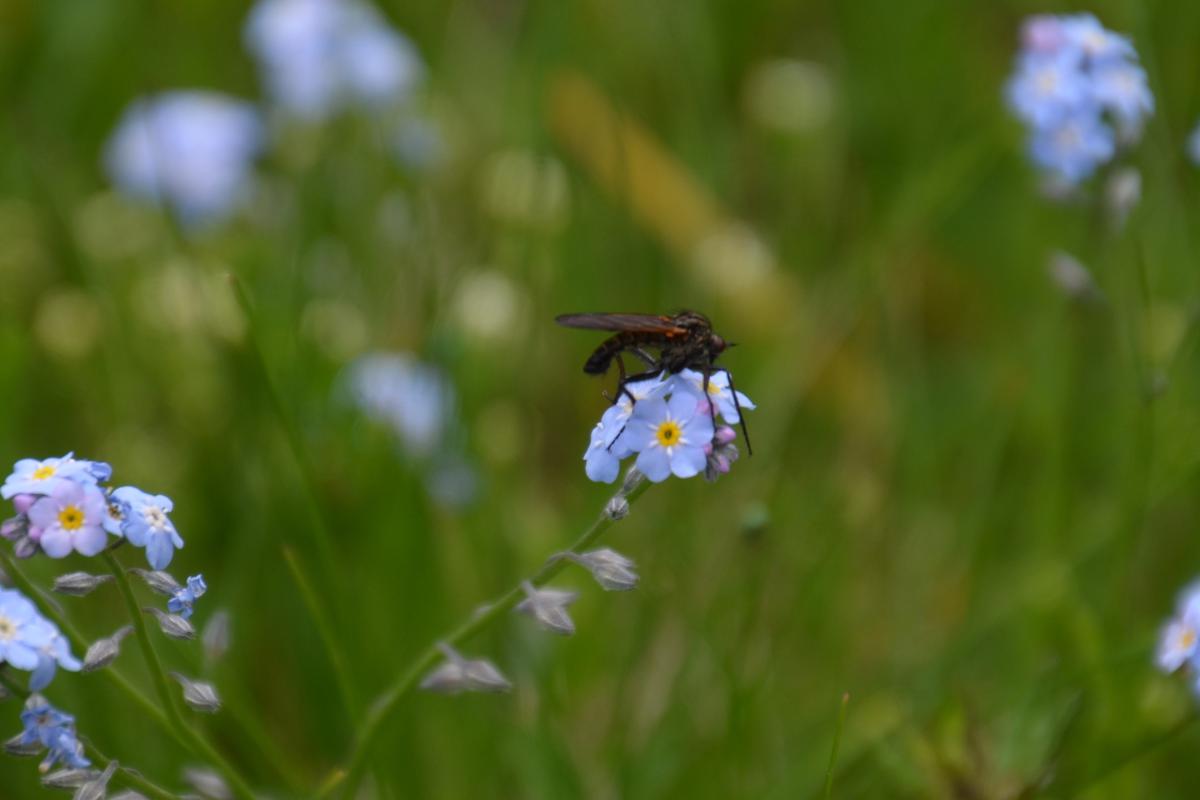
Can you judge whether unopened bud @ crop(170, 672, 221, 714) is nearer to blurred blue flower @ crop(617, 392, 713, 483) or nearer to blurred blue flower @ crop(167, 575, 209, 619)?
blurred blue flower @ crop(167, 575, 209, 619)

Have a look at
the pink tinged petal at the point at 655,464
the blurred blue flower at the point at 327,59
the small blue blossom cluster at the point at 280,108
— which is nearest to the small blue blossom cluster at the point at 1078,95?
the pink tinged petal at the point at 655,464

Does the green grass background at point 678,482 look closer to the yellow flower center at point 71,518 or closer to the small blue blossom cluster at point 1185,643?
the small blue blossom cluster at point 1185,643

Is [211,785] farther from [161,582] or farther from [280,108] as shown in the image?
[280,108]

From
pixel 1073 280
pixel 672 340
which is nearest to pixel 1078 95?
pixel 1073 280

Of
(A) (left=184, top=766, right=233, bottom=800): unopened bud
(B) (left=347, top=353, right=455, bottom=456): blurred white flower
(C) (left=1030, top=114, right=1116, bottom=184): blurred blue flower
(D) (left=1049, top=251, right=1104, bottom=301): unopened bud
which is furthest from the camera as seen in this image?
(B) (left=347, top=353, right=455, bottom=456): blurred white flower

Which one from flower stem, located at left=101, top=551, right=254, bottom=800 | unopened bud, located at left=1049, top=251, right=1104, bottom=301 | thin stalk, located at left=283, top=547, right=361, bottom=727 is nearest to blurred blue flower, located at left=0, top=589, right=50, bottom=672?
flower stem, located at left=101, top=551, right=254, bottom=800

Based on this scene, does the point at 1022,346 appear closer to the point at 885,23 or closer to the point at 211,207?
the point at 885,23

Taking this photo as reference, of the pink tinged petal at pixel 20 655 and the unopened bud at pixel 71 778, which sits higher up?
the pink tinged petal at pixel 20 655
